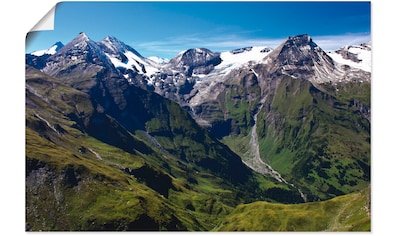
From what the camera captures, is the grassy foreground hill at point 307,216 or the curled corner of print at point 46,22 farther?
the grassy foreground hill at point 307,216

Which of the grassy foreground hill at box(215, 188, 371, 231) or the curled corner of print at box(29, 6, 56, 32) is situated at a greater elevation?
the curled corner of print at box(29, 6, 56, 32)

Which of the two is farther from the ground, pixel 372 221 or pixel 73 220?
pixel 372 221

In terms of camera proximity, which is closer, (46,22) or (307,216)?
(46,22)

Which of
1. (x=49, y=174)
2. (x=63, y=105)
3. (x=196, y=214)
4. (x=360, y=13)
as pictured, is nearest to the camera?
(x=360, y=13)

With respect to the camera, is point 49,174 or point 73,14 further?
point 49,174

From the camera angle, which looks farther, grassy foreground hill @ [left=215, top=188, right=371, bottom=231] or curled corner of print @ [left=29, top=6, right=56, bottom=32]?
grassy foreground hill @ [left=215, top=188, right=371, bottom=231]

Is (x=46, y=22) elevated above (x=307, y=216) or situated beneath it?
elevated above

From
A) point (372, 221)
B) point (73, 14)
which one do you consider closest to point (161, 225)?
point (73, 14)

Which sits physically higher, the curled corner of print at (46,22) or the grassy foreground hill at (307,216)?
the curled corner of print at (46,22)
